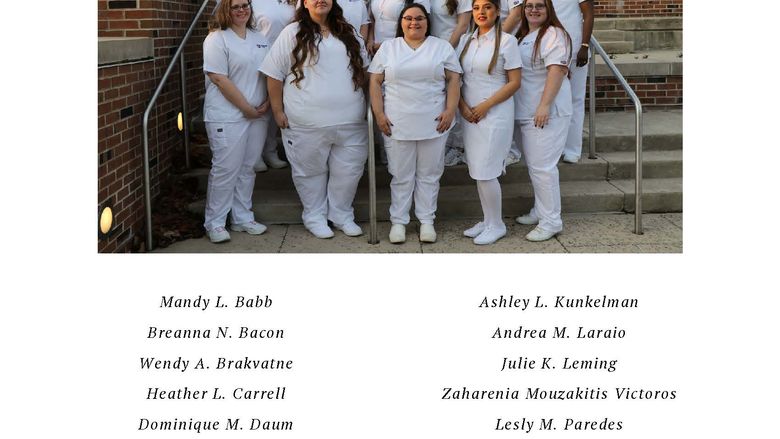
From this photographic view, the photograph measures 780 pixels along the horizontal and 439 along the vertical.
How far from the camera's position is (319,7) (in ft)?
16.0

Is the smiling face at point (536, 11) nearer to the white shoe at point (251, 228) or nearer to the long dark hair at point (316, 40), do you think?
the long dark hair at point (316, 40)

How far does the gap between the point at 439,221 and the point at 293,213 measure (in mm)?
1006

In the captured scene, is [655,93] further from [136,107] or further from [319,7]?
[136,107]

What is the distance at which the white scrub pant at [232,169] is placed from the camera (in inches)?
204

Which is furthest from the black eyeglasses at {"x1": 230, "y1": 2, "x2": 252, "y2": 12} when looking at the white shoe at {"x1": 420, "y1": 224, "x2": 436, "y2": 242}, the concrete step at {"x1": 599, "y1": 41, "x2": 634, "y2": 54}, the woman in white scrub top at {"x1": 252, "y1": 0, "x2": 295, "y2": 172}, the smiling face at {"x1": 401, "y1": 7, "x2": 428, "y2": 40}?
the concrete step at {"x1": 599, "y1": 41, "x2": 634, "y2": 54}

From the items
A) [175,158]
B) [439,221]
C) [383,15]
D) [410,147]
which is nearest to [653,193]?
[439,221]

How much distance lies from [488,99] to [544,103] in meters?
0.35

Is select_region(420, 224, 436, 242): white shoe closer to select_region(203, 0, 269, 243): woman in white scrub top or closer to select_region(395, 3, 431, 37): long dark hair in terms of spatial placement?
select_region(203, 0, 269, 243): woman in white scrub top

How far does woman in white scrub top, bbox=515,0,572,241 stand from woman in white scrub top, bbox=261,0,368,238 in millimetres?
1010

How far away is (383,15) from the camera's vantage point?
5.56 meters

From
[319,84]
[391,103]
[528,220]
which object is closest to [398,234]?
[391,103]

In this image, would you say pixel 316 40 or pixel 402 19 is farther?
pixel 316 40

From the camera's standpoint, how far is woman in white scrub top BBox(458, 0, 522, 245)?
4.82 m

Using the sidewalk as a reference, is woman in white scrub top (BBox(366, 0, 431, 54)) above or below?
above
